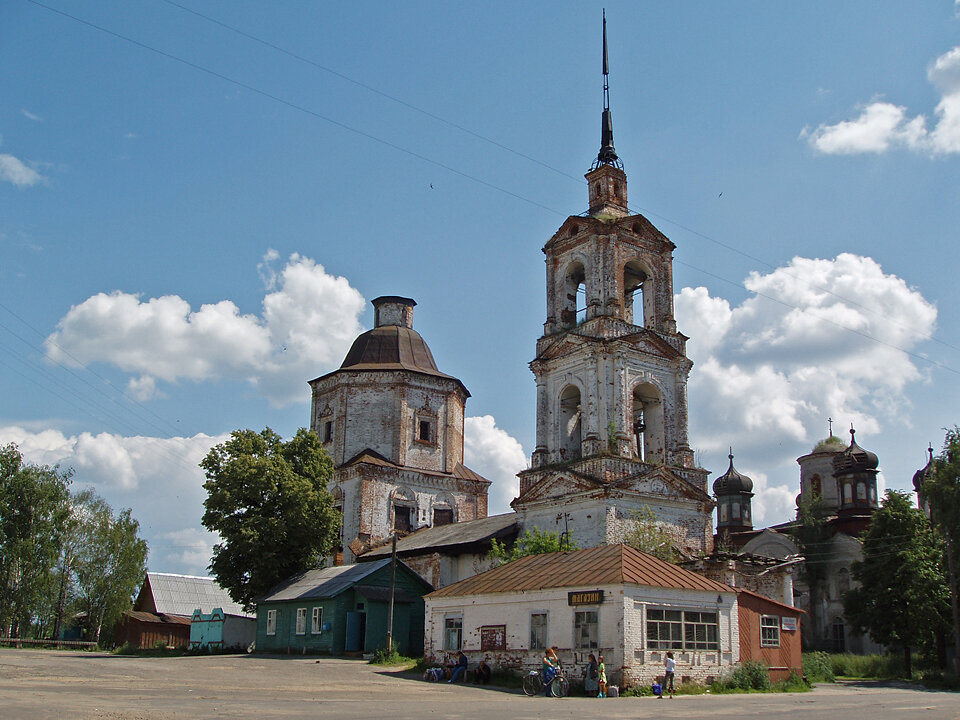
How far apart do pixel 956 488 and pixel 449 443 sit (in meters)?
23.3

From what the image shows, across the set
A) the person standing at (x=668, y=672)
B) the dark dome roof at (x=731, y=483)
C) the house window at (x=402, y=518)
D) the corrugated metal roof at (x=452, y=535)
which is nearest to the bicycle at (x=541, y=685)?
the person standing at (x=668, y=672)

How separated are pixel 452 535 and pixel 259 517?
321 inches

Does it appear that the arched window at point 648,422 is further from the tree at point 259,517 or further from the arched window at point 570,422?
the tree at point 259,517

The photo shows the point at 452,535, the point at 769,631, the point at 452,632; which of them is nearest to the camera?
the point at 769,631

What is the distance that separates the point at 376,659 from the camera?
29.0 metres

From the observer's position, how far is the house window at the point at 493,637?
24500 millimetres

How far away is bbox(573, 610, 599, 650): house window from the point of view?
22359mm

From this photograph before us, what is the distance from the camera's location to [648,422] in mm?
37188

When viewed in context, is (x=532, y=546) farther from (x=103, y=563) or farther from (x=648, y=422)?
(x=103, y=563)

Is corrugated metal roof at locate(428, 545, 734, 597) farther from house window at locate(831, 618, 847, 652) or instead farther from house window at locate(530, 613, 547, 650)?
house window at locate(831, 618, 847, 652)

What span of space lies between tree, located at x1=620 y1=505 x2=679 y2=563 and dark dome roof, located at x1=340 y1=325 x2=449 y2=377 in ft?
54.6

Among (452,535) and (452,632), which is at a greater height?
(452,535)

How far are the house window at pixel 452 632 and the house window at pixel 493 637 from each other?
3.47 ft

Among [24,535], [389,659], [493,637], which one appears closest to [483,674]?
[493,637]
